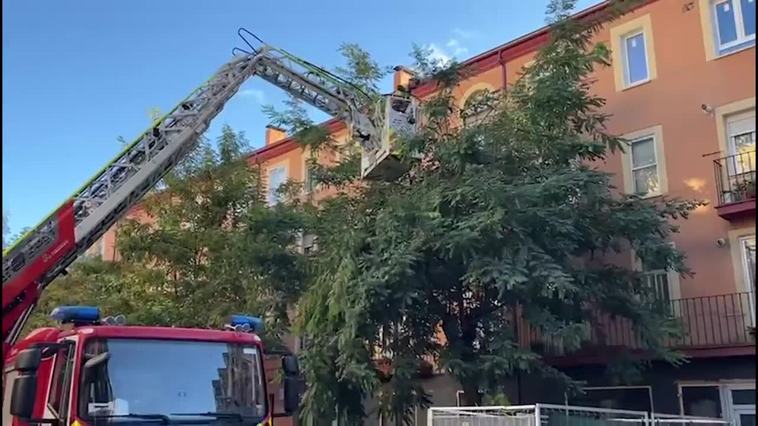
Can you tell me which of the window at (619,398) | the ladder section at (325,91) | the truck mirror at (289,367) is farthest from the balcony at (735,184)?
the truck mirror at (289,367)

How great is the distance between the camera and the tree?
12320 millimetres

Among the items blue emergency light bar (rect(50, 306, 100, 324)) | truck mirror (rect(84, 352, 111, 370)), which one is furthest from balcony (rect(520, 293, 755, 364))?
truck mirror (rect(84, 352, 111, 370))

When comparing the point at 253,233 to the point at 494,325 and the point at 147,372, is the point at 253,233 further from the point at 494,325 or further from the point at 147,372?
the point at 147,372

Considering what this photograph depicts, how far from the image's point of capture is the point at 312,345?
13.5 m

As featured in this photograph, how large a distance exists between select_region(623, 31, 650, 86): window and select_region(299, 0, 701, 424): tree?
2551 mm

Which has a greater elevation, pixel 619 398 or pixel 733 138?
pixel 733 138

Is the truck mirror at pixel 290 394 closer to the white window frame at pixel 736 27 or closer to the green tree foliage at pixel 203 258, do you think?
the green tree foliage at pixel 203 258

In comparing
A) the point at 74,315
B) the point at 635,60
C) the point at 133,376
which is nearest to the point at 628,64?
the point at 635,60

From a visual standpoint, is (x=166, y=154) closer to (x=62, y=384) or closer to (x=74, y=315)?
(x=74, y=315)

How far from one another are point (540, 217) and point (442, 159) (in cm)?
239

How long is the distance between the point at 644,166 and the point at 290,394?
11.2 meters

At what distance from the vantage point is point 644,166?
16953mm

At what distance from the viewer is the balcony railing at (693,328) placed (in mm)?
14461

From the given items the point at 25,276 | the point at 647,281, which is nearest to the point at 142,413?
the point at 25,276
